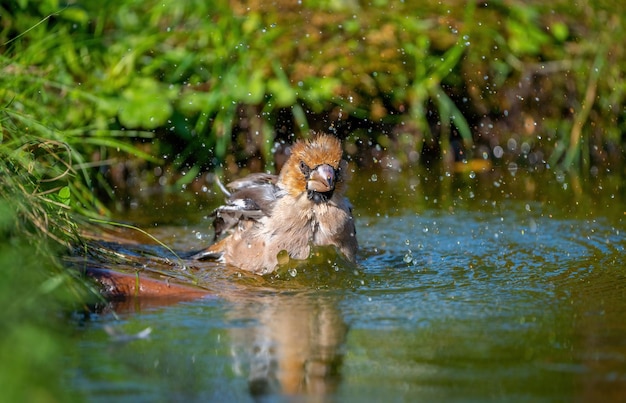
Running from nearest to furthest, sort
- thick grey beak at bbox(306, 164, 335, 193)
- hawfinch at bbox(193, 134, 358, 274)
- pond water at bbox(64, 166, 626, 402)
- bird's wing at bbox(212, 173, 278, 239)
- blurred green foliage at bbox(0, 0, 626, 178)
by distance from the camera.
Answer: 1. pond water at bbox(64, 166, 626, 402)
2. thick grey beak at bbox(306, 164, 335, 193)
3. hawfinch at bbox(193, 134, 358, 274)
4. bird's wing at bbox(212, 173, 278, 239)
5. blurred green foliage at bbox(0, 0, 626, 178)

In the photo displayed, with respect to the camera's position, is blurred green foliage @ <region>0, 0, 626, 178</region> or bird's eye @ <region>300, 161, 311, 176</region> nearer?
bird's eye @ <region>300, 161, 311, 176</region>

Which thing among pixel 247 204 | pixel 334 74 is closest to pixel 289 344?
pixel 247 204

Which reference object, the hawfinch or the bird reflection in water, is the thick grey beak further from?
the bird reflection in water

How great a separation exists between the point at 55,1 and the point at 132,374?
16.9ft

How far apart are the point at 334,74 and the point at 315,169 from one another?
10.5 ft

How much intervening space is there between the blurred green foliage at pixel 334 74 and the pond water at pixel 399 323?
45.8 inches

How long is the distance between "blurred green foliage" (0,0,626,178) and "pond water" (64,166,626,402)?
1163 millimetres

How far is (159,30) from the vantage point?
9000 millimetres

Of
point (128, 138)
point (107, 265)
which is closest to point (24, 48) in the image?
point (128, 138)

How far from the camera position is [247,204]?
20.9 ft

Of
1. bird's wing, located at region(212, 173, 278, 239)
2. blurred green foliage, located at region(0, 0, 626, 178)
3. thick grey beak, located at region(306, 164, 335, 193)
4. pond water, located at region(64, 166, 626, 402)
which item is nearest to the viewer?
pond water, located at region(64, 166, 626, 402)

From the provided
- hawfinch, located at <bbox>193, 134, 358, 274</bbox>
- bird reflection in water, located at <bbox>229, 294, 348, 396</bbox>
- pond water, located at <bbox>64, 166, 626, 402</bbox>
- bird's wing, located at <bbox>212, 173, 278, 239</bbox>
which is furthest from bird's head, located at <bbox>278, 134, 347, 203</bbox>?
bird reflection in water, located at <bbox>229, 294, 348, 396</bbox>

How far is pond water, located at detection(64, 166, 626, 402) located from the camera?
3.76m

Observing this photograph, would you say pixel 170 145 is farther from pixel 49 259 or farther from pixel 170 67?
pixel 49 259
